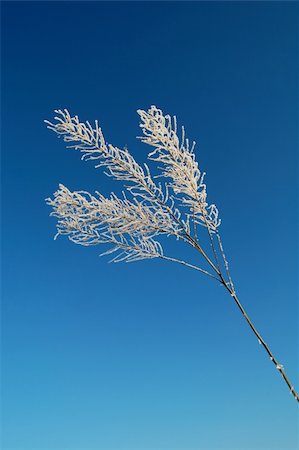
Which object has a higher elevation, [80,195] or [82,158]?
[82,158]

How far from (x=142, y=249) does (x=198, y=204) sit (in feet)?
2.10

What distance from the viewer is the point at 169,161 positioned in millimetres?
3777

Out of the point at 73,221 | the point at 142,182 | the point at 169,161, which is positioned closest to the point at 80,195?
the point at 73,221

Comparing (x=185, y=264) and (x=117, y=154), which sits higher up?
(x=117, y=154)

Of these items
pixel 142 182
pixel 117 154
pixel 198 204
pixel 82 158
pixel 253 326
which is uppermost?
pixel 82 158

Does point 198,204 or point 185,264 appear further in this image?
point 198,204

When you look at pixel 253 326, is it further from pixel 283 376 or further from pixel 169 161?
pixel 169 161

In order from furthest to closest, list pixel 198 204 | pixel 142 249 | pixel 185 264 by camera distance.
Answer: pixel 142 249 < pixel 198 204 < pixel 185 264

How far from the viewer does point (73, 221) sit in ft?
12.8

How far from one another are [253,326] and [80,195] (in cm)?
175

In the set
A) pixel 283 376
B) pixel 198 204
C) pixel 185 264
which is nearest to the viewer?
pixel 283 376

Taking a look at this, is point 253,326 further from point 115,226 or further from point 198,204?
point 115,226

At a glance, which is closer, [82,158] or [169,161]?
[169,161]

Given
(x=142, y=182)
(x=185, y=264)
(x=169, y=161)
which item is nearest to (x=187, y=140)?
(x=169, y=161)
